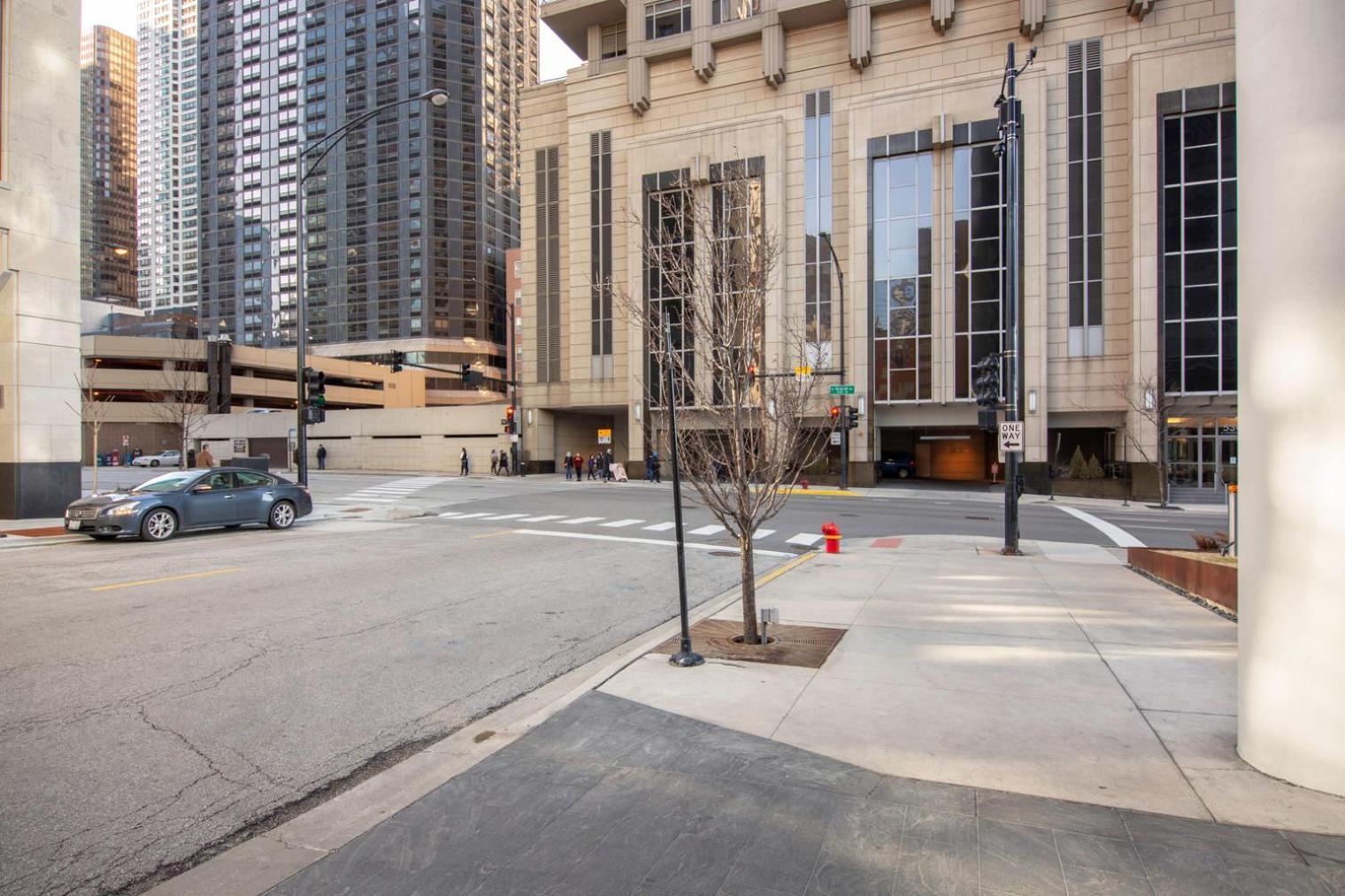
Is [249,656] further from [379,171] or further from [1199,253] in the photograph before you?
[379,171]

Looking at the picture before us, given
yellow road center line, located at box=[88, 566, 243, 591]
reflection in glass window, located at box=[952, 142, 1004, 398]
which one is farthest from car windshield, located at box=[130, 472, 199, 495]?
reflection in glass window, located at box=[952, 142, 1004, 398]

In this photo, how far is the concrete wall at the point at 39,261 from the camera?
16078mm

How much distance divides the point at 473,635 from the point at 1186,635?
6.95 metres

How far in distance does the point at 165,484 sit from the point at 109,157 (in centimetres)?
21567

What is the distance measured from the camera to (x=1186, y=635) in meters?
6.99

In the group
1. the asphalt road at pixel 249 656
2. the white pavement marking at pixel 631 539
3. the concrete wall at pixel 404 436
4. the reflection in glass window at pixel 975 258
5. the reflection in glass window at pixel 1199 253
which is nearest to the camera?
the asphalt road at pixel 249 656

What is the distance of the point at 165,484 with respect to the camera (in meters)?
15.0

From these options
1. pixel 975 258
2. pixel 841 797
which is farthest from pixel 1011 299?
pixel 975 258

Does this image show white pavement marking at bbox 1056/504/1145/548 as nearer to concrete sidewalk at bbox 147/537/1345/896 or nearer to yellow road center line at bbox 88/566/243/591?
concrete sidewalk at bbox 147/537/1345/896

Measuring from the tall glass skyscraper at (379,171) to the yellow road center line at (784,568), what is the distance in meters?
105

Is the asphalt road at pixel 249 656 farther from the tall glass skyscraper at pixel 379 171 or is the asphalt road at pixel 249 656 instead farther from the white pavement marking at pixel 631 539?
the tall glass skyscraper at pixel 379 171

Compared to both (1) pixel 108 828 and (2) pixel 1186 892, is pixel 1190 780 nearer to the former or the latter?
(2) pixel 1186 892

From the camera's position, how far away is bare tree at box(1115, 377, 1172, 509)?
93.4ft

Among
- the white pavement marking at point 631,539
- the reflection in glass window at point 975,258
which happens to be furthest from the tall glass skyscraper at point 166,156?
the white pavement marking at point 631,539
